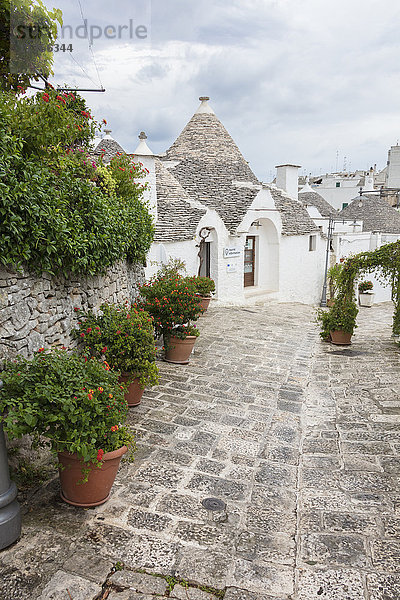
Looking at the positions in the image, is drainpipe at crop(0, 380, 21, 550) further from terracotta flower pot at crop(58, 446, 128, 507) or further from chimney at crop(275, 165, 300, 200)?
chimney at crop(275, 165, 300, 200)

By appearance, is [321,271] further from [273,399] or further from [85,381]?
[85,381]

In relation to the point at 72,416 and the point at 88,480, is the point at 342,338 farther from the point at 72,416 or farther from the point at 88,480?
the point at 72,416

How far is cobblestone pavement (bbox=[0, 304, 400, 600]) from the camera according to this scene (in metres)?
2.96

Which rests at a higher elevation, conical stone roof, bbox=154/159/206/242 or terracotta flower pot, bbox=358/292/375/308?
conical stone roof, bbox=154/159/206/242

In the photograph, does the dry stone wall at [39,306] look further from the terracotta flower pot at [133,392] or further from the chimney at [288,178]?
the chimney at [288,178]

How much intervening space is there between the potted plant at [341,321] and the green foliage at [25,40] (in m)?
8.17

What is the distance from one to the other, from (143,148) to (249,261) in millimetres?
9306

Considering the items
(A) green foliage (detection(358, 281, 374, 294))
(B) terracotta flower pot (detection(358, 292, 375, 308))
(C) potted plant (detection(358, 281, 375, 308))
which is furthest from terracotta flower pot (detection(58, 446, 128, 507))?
(B) terracotta flower pot (detection(358, 292, 375, 308))

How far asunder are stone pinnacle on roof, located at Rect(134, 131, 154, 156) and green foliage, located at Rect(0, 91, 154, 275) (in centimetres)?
453

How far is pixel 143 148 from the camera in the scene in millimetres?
10969

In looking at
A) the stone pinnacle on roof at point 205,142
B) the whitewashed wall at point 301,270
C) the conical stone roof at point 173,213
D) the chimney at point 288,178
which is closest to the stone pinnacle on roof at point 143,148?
the conical stone roof at point 173,213

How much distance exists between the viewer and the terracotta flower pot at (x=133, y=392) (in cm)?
557

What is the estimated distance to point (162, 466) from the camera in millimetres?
4395

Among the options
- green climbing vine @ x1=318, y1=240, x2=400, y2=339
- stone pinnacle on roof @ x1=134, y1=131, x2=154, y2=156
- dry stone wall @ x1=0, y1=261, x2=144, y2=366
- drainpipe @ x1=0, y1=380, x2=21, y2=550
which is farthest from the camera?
stone pinnacle on roof @ x1=134, y1=131, x2=154, y2=156
